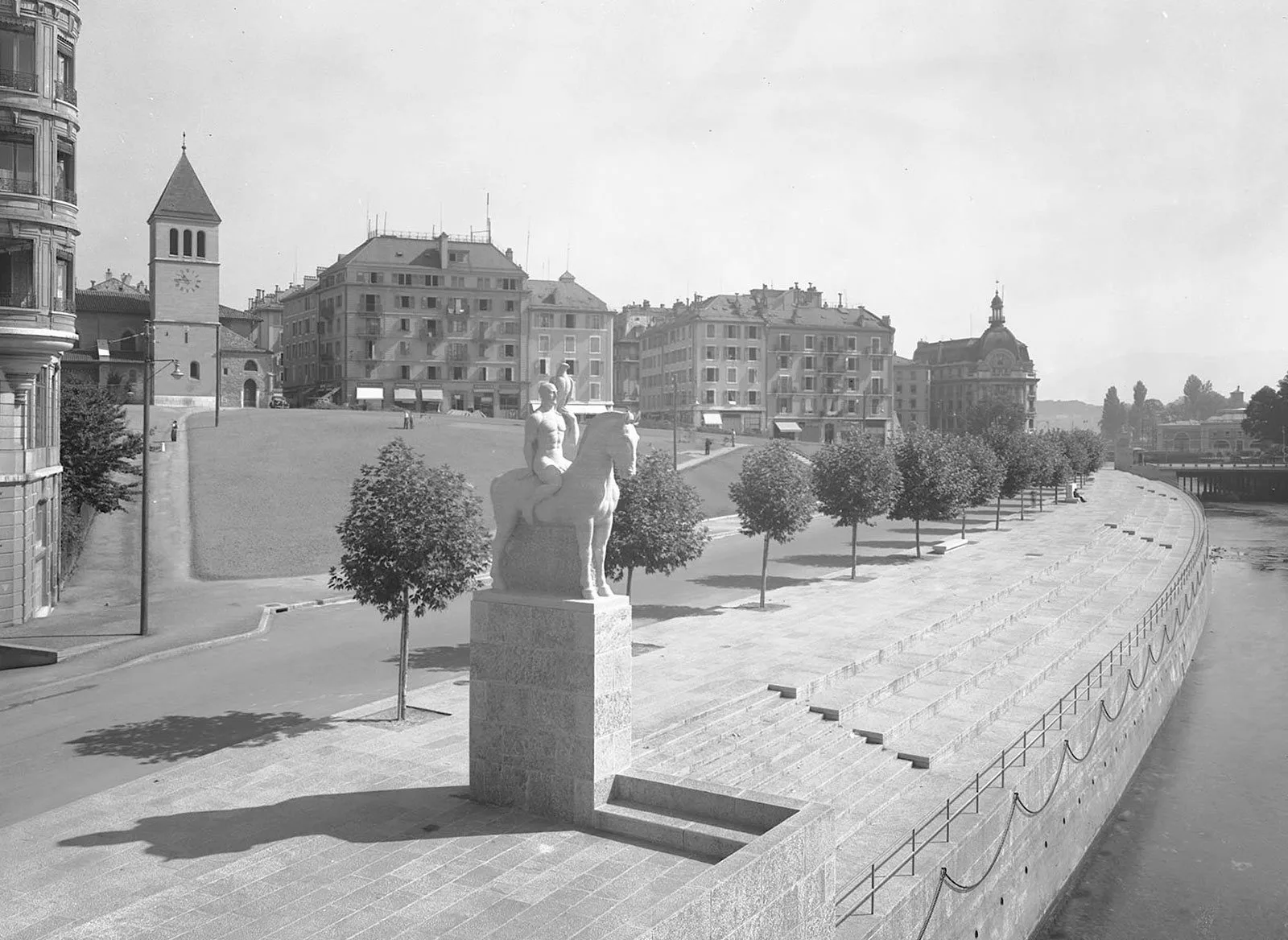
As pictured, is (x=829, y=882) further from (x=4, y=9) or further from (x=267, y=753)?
(x=4, y=9)

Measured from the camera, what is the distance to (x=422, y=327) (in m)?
106

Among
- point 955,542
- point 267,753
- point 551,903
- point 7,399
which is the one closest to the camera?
point 551,903

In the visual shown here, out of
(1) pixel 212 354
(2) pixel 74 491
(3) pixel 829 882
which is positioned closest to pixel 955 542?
(2) pixel 74 491

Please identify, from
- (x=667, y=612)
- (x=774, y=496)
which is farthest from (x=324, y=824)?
(x=774, y=496)

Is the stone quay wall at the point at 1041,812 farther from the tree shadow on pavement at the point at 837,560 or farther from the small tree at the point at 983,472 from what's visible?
the small tree at the point at 983,472

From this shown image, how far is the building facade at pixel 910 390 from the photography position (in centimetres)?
16975

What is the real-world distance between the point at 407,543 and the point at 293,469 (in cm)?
3825

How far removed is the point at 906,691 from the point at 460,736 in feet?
30.5

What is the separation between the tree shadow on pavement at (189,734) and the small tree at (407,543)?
2470 millimetres

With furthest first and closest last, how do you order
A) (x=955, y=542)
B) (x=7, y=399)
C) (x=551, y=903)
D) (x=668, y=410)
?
(x=668, y=410), (x=955, y=542), (x=7, y=399), (x=551, y=903)

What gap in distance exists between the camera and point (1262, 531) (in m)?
84.6

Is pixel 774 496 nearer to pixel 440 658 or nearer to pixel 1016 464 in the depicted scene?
pixel 440 658

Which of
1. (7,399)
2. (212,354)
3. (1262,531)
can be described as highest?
(212,354)

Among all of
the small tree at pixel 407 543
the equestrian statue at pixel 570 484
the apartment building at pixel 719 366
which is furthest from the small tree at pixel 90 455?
the apartment building at pixel 719 366
